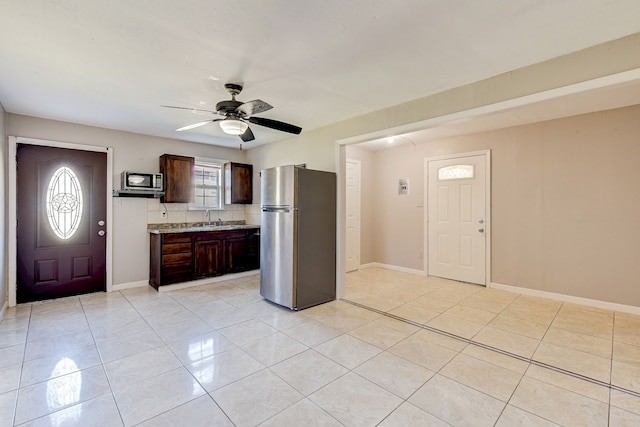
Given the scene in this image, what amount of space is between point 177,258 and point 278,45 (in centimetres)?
365

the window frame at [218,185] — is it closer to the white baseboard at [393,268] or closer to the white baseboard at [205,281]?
the white baseboard at [205,281]

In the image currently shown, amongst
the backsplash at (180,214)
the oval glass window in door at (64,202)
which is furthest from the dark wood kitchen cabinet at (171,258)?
the oval glass window in door at (64,202)

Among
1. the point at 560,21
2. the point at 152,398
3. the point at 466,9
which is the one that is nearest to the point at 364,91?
the point at 466,9

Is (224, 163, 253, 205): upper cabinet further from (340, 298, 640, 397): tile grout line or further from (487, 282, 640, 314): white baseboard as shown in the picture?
(487, 282, 640, 314): white baseboard

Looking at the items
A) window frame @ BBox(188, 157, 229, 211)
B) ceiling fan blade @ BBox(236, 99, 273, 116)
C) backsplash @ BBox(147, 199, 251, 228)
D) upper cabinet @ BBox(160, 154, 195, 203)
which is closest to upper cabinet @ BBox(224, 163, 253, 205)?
window frame @ BBox(188, 157, 229, 211)

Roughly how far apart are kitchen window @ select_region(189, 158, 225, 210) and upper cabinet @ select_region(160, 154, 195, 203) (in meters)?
0.28

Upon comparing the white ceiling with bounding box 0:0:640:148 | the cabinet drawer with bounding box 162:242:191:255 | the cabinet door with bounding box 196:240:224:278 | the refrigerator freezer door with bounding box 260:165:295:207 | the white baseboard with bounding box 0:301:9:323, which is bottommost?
the white baseboard with bounding box 0:301:9:323

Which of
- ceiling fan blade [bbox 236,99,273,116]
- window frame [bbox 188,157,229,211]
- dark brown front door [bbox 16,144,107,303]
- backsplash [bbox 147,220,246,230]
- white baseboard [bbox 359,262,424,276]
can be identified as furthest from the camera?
white baseboard [bbox 359,262,424,276]

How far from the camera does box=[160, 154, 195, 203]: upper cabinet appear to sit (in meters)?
4.91

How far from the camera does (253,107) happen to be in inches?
107

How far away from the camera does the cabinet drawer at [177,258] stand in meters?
4.51

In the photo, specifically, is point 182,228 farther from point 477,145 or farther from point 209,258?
point 477,145

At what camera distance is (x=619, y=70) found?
2133 millimetres

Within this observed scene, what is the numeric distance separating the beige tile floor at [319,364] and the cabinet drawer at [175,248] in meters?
0.83
